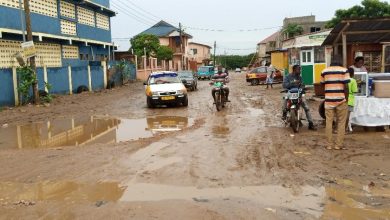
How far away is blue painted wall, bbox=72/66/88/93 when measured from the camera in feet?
85.6

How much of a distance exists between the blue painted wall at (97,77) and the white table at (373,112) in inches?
863

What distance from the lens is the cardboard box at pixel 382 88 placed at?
32.8ft

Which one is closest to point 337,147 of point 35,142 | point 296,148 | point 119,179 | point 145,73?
point 296,148

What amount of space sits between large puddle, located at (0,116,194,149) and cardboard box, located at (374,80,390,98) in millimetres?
4900

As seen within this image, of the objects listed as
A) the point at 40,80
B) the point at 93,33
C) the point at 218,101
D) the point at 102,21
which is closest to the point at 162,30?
the point at 102,21

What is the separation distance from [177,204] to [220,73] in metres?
11.3

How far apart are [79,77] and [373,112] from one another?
2032 cm

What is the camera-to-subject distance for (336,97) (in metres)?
8.49

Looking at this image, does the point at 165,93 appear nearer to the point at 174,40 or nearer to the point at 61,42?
the point at 61,42

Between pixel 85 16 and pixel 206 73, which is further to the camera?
pixel 206 73

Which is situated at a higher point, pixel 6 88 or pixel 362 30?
pixel 362 30

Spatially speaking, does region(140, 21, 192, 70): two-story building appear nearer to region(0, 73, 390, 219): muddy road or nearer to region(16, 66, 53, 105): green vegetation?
region(16, 66, 53, 105): green vegetation

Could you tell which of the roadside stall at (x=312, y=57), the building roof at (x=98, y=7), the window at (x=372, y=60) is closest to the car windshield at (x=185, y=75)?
the roadside stall at (x=312, y=57)

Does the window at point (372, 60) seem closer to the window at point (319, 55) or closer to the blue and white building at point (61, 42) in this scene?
the window at point (319, 55)
